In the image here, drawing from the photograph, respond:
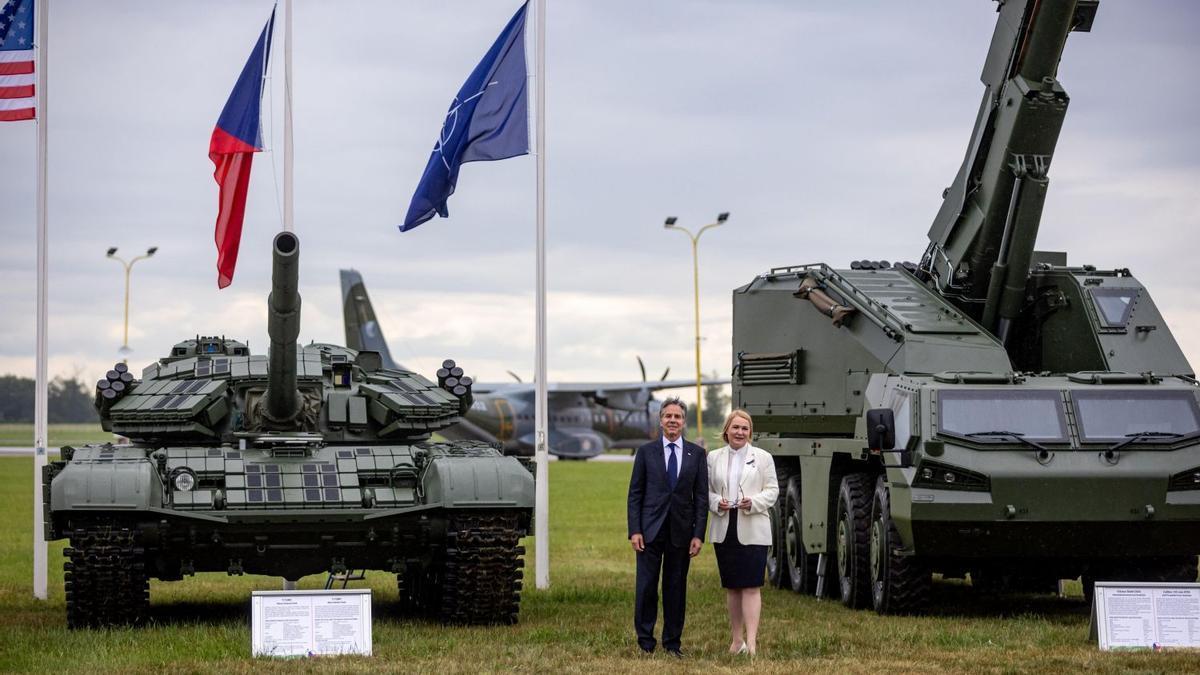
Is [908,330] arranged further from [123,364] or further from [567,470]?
[567,470]

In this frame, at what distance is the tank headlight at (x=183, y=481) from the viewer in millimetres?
14203

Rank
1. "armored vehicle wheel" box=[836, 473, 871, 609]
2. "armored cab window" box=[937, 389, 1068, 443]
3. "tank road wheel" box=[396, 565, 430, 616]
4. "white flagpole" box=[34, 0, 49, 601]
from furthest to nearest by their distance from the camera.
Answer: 1. "white flagpole" box=[34, 0, 49, 601]
2. "tank road wheel" box=[396, 565, 430, 616]
3. "armored vehicle wheel" box=[836, 473, 871, 609]
4. "armored cab window" box=[937, 389, 1068, 443]

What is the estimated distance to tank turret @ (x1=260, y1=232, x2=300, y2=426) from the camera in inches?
532

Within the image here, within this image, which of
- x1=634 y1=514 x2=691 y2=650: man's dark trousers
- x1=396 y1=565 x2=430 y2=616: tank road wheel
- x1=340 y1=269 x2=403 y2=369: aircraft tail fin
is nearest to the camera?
x1=634 y1=514 x2=691 y2=650: man's dark trousers

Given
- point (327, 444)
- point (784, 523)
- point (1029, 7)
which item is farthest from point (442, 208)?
point (1029, 7)

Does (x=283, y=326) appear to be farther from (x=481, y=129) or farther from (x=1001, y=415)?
(x=1001, y=415)

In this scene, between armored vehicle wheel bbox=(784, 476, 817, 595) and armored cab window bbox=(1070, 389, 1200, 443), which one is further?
armored vehicle wheel bbox=(784, 476, 817, 595)

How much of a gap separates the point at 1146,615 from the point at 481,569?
4.97 meters

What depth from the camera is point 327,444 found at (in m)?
16.0

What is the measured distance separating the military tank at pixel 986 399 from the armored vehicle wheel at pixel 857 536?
0.02m

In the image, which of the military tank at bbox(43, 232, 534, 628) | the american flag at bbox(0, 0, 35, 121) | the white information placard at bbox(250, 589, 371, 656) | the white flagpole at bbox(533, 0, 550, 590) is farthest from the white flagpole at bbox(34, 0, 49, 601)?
the white information placard at bbox(250, 589, 371, 656)

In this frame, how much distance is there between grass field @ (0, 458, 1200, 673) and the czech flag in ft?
11.7

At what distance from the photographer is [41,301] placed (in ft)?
60.0

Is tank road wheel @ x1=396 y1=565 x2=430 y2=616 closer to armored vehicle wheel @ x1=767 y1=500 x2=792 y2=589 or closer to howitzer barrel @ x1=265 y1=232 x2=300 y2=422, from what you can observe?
howitzer barrel @ x1=265 y1=232 x2=300 y2=422
